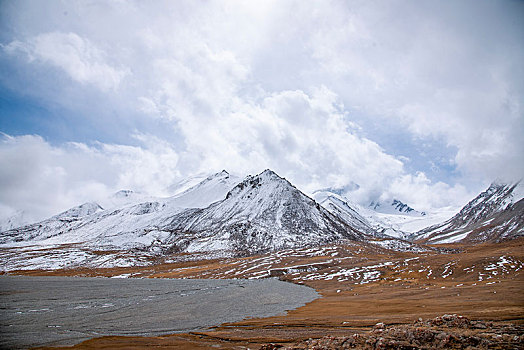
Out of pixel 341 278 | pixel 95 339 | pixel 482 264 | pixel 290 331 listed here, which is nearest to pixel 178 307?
pixel 95 339

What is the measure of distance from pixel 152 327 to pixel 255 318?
1744 centimetres

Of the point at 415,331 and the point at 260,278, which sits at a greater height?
the point at 415,331

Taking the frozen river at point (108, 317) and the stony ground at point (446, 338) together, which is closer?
the stony ground at point (446, 338)

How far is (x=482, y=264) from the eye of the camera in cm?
10744

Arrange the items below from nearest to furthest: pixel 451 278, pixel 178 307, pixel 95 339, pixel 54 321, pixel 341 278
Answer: pixel 95 339
pixel 54 321
pixel 178 307
pixel 451 278
pixel 341 278

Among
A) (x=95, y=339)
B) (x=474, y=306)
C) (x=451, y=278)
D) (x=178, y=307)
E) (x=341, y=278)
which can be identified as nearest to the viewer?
(x=95, y=339)

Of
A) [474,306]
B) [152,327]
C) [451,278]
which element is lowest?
[451,278]

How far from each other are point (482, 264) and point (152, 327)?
113 m

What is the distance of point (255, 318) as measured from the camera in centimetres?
5394

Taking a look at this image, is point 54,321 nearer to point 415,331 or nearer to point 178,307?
point 178,307

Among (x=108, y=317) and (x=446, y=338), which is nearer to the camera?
(x=446, y=338)

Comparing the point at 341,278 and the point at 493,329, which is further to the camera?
the point at 341,278

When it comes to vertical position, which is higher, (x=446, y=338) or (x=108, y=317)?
(x=446, y=338)

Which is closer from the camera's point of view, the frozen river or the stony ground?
the stony ground
